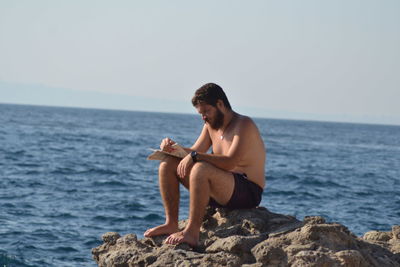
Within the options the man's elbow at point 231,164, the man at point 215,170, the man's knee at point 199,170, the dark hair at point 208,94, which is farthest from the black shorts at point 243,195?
the dark hair at point 208,94

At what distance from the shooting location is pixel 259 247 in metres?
6.80

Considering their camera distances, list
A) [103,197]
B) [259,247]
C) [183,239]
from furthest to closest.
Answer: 1. [103,197]
2. [183,239]
3. [259,247]

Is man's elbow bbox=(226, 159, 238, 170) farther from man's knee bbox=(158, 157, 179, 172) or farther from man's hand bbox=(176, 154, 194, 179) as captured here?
man's knee bbox=(158, 157, 179, 172)

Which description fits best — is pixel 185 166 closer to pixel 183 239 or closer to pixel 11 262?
pixel 183 239

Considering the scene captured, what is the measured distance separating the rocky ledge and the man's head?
41.4 inches

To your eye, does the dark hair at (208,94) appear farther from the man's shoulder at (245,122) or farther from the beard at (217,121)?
the man's shoulder at (245,122)

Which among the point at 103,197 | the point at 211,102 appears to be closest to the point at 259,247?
the point at 211,102

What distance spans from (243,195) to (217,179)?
0.44 meters

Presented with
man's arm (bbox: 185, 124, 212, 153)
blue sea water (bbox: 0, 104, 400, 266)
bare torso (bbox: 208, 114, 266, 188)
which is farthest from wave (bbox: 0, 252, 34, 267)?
bare torso (bbox: 208, 114, 266, 188)

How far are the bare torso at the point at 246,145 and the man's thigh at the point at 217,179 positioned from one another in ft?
1.01

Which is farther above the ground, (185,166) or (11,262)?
(185,166)

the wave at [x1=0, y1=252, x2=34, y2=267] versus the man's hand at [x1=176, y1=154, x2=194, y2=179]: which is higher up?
the man's hand at [x1=176, y1=154, x2=194, y2=179]

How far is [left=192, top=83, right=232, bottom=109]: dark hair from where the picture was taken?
7.76 meters

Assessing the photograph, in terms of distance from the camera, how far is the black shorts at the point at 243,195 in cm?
785
